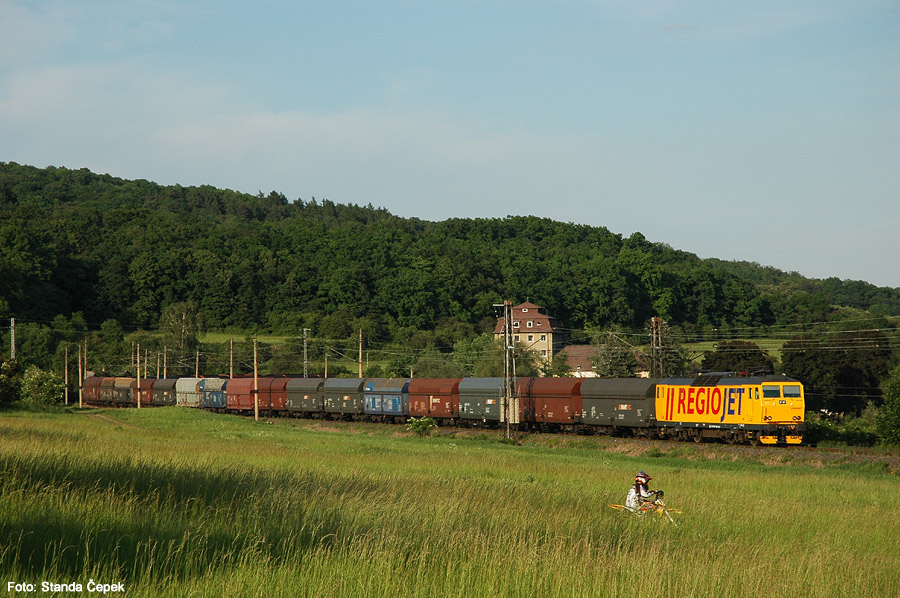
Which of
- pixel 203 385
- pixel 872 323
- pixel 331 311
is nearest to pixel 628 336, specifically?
pixel 872 323

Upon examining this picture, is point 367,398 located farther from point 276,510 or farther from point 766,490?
point 276,510

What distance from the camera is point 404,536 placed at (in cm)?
1262

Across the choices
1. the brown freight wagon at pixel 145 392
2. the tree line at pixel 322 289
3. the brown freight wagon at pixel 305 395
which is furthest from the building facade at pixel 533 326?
the brown freight wagon at pixel 305 395

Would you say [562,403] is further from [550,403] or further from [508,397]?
[508,397]

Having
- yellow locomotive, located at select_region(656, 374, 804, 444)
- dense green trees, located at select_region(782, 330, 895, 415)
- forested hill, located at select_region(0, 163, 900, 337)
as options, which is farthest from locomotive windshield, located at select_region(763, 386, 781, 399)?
forested hill, located at select_region(0, 163, 900, 337)

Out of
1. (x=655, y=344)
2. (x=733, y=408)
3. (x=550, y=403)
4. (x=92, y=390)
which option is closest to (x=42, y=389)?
(x=92, y=390)

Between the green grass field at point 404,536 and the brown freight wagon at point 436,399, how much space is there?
38.7 meters

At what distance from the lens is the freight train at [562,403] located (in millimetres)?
44844

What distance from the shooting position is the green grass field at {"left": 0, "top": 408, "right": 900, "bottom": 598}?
9.88 metres

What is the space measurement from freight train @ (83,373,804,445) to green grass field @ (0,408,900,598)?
20926 mm

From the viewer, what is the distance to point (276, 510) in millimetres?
13875

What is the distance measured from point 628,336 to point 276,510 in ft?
420

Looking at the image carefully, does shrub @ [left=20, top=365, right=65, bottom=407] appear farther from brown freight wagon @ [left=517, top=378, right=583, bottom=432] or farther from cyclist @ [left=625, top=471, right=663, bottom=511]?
cyclist @ [left=625, top=471, right=663, bottom=511]

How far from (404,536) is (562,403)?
144 ft
